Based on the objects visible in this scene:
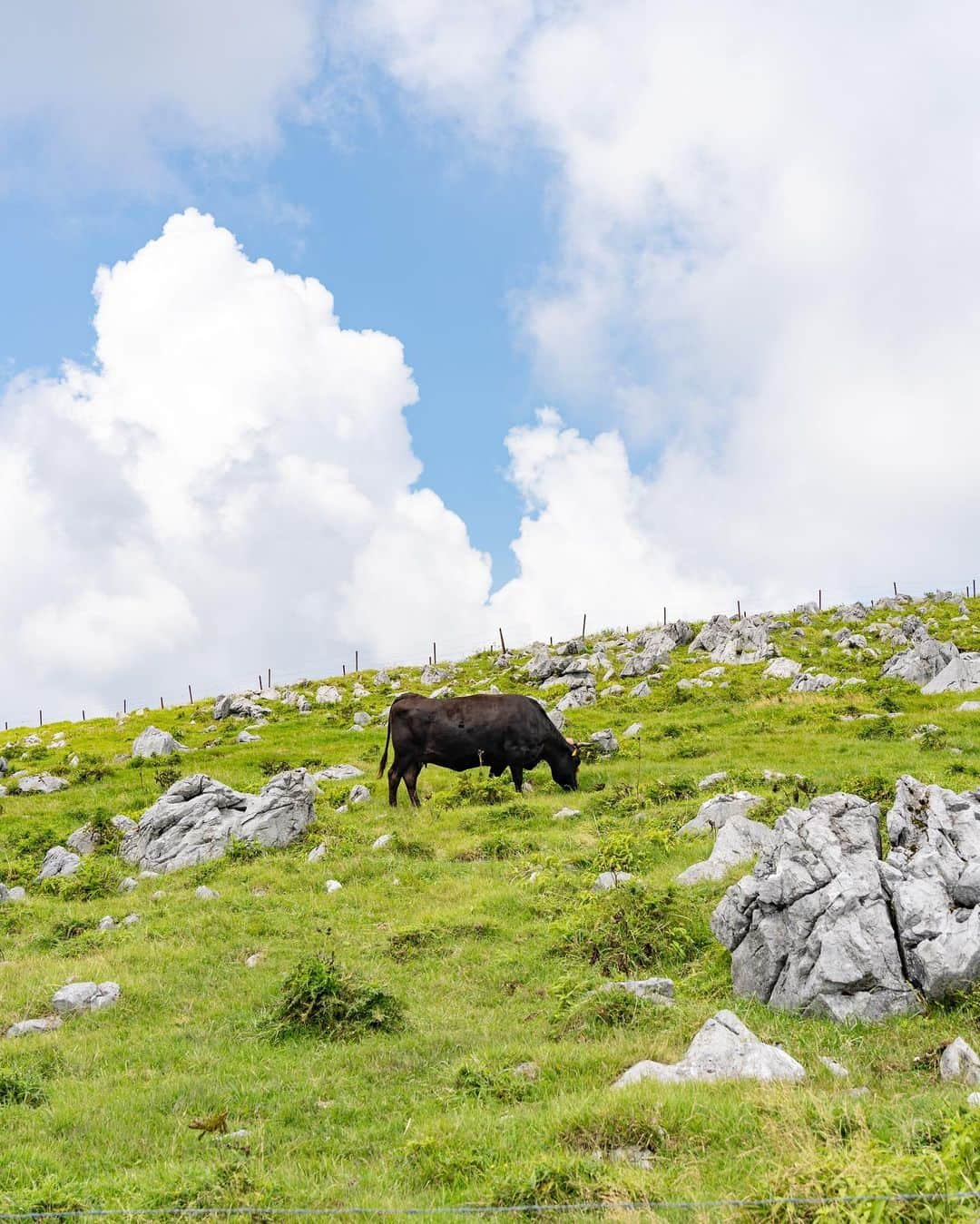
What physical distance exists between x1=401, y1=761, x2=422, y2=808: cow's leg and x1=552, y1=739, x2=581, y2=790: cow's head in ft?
12.6

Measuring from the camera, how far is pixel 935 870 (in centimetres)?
1223

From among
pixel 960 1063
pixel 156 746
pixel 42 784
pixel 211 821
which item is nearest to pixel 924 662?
pixel 211 821

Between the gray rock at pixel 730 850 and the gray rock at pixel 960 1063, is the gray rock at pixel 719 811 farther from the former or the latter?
the gray rock at pixel 960 1063

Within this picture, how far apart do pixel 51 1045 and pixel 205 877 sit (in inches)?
321

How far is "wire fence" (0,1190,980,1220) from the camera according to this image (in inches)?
251

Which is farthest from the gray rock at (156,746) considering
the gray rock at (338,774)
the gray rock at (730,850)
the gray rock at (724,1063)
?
the gray rock at (724,1063)

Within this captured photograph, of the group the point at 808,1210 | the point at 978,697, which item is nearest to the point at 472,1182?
the point at 808,1210

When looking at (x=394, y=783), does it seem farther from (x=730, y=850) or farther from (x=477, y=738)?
(x=730, y=850)

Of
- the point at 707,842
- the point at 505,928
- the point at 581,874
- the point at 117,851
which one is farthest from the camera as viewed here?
the point at 117,851

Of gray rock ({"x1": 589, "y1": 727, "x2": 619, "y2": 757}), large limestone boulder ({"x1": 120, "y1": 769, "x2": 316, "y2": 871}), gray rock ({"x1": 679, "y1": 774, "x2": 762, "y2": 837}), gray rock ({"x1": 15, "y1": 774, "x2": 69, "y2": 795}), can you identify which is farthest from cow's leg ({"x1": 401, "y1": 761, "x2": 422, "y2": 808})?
gray rock ({"x1": 15, "y1": 774, "x2": 69, "y2": 795})

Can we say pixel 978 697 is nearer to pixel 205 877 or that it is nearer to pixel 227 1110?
pixel 205 877

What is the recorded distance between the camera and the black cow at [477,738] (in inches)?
1087

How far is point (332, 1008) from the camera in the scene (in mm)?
12086

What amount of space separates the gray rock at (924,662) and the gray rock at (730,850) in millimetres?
A: 23653
